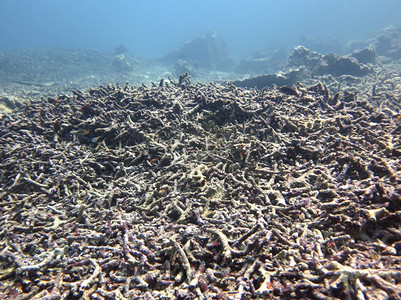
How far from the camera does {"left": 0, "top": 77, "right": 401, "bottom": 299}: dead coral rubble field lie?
2.05 m

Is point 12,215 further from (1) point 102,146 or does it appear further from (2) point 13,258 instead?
(1) point 102,146

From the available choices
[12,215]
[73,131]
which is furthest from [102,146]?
[12,215]

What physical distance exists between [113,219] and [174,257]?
4.19 feet

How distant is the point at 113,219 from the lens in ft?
10.2

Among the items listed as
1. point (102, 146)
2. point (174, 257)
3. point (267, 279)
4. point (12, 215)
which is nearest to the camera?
point (267, 279)

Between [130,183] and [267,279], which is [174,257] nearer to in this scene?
[267,279]

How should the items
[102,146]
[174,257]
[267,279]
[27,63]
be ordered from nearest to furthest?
[267,279] → [174,257] → [102,146] → [27,63]

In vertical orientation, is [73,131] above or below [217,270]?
above

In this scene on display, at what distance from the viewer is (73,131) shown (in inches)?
214

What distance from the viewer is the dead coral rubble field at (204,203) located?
6.72 feet

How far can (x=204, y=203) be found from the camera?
10.5 ft

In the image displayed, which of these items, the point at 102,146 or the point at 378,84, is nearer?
the point at 102,146

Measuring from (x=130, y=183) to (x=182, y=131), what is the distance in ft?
6.40

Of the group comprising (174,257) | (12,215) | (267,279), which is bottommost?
(12,215)
